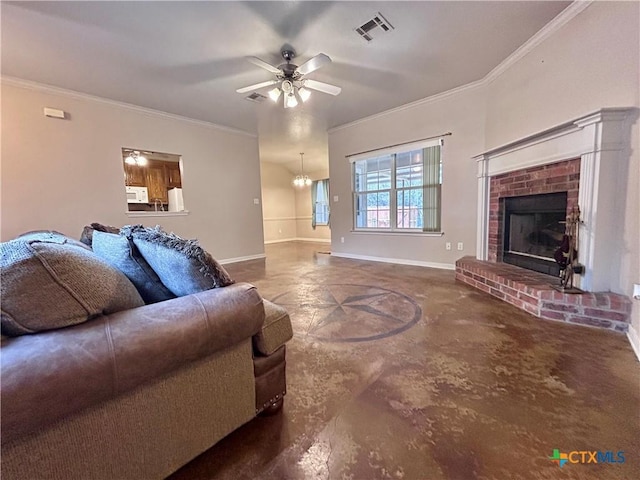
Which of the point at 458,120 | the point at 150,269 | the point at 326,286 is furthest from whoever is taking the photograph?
the point at 458,120

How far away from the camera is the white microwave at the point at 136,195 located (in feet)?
15.7

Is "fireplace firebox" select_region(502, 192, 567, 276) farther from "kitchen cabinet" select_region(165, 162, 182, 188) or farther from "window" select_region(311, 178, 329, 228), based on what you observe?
"kitchen cabinet" select_region(165, 162, 182, 188)

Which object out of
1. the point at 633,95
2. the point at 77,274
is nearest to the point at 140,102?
the point at 77,274

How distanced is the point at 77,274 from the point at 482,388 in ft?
6.01

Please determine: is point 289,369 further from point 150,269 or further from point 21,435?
point 21,435

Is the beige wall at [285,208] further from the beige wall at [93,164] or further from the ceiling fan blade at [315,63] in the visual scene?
the ceiling fan blade at [315,63]

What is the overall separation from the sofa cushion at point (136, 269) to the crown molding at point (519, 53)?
375cm

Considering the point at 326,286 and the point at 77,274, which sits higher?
the point at 77,274

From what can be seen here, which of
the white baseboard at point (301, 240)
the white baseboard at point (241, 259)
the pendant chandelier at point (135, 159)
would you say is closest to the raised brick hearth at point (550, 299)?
the white baseboard at point (241, 259)

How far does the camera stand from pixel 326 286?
3451 millimetres

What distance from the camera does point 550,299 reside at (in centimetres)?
225

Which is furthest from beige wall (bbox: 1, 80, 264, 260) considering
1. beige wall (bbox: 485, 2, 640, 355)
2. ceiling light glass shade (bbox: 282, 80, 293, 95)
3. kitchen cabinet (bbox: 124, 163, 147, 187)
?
beige wall (bbox: 485, 2, 640, 355)

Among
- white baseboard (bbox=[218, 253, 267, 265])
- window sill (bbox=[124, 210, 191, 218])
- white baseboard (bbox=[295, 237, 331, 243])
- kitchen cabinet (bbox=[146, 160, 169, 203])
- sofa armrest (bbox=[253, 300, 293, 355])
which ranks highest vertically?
kitchen cabinet (bbox=[146, 160, 169, 203])

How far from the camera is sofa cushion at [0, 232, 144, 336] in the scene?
74cm
